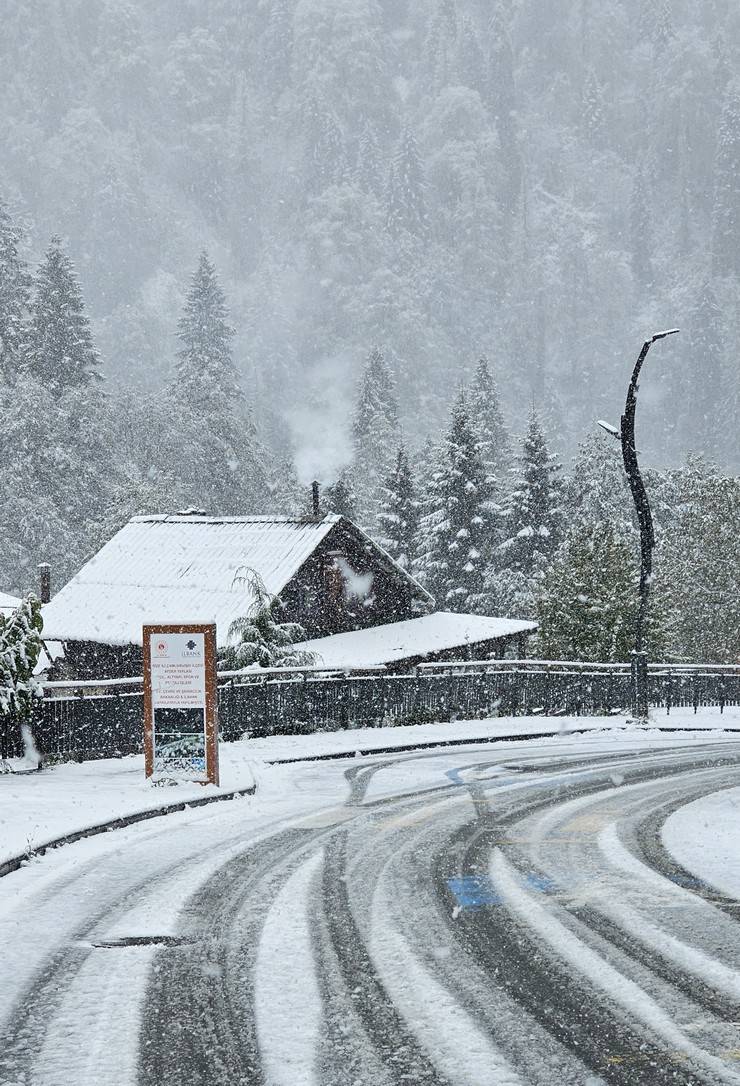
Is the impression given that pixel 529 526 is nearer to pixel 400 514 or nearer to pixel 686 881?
pixel 400 514

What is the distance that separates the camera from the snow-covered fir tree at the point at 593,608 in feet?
125

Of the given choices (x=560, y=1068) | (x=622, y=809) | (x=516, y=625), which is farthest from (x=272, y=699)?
(x=516, y=625)

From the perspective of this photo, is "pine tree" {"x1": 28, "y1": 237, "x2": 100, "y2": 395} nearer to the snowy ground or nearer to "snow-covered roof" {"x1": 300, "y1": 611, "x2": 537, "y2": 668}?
A: "snow-covered roof" {"x1": 300, "y1": 611, "x2": 537, "y2": 668}

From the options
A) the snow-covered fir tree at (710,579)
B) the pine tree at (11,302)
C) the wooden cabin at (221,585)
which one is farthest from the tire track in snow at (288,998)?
the pine tree at (11,302)

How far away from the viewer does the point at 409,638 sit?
39656mm

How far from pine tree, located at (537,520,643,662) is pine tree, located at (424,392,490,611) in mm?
27442

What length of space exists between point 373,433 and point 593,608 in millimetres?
76090

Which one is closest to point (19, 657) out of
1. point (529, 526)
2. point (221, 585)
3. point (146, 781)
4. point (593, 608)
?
point (146, 781)

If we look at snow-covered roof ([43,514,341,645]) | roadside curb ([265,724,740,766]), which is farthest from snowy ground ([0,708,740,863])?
snow-covered roof ([43,514,341,645])

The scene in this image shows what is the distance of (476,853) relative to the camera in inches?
417

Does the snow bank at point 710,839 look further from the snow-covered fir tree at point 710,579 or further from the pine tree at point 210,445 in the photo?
the pine tree at point 210,445

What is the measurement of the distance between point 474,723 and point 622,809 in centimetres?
1309

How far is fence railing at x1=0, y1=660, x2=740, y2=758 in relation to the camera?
18531 millimetres

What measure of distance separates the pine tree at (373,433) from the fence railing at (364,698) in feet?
197
